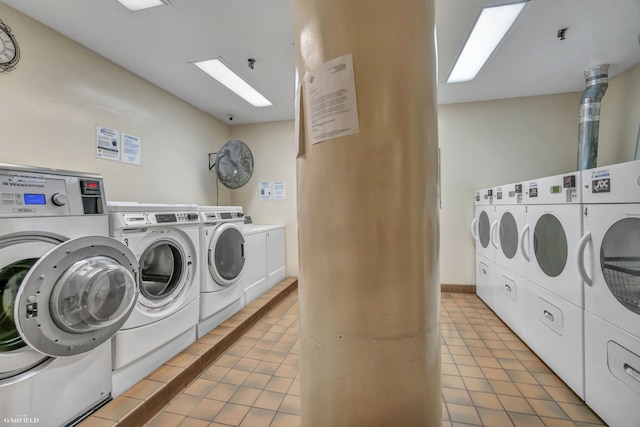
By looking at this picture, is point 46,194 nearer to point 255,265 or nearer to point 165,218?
point 165,218

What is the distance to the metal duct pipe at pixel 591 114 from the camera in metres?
2.54

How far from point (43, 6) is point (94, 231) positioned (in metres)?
1.64

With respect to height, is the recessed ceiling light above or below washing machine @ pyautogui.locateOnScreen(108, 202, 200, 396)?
above

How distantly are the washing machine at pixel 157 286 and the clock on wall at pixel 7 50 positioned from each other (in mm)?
1250

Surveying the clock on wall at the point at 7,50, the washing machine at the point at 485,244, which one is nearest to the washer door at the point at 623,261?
the washing machine at the point at 485,244

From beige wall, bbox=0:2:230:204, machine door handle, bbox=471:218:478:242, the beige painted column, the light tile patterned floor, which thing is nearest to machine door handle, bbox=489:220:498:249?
machine door handle, bbox=471:218:478:242

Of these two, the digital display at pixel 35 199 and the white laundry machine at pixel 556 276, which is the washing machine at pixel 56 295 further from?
the white laundry machine at pixel 556 276

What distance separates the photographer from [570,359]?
1.62 m

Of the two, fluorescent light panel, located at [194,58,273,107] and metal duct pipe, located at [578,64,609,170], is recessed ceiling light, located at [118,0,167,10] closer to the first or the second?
fluorescent light panel, located at [194,58,273,107]

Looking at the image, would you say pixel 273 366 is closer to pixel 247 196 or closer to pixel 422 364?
pixel 422 364

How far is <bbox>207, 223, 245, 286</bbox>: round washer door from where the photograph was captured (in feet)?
7.33

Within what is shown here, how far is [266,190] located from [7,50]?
2805 mm

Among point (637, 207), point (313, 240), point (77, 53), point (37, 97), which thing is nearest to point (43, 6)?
point (77, 53)

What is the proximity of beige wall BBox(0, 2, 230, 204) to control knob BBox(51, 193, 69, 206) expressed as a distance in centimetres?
100
